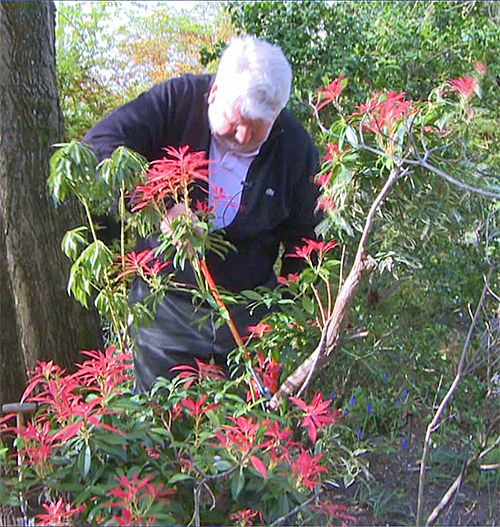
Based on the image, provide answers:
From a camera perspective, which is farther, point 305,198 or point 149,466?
point 305,198

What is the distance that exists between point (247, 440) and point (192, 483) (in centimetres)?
29

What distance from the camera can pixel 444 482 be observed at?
3854 mm

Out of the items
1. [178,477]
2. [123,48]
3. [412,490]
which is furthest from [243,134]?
[123,48]

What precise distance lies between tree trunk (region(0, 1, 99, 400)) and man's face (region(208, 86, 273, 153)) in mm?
928

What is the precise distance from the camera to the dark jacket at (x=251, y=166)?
2.58 m

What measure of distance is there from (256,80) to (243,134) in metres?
0.21

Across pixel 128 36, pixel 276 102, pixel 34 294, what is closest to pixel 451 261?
pixel 276 102

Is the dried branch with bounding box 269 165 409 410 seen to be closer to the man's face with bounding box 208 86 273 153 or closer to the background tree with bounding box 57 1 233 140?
the man's face with bounding box 208 86 273 153

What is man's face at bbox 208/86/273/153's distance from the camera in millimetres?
2459

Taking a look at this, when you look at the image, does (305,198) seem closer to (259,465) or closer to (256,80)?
(256,80)

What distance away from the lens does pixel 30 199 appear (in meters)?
3.10

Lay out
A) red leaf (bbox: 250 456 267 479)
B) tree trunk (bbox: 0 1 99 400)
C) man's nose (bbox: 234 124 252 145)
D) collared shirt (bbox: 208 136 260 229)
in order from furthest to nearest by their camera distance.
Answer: tree trunk (bbox: 0 1 99 400), collared shirt (bbox: 208 136 260 229), man's nose (bbox: 234 124 252 145), red leaf (bbox: 250 456 267 479)

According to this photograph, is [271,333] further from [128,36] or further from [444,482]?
[128,36]

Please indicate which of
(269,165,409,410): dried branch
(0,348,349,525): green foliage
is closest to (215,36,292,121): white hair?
(269,165,409,410): dried branch
